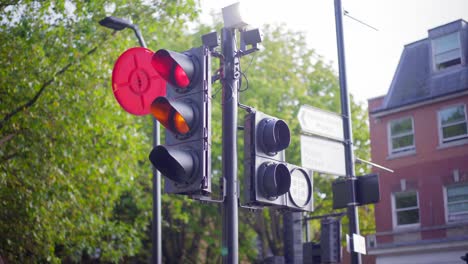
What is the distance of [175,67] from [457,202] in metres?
22.6

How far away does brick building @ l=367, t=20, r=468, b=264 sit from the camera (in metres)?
27.1

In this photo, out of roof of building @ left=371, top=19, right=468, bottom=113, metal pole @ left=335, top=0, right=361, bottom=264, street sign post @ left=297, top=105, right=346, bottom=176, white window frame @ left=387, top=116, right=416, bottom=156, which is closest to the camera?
street sign post @ left=297, top=105, right=346, bottom=176

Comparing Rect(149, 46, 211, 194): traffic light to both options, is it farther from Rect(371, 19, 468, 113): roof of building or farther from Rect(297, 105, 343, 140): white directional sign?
Rect(371, 19, 468, 113): roof of building

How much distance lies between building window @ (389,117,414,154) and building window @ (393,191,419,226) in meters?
1.94

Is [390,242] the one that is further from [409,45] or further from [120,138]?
[120,138]

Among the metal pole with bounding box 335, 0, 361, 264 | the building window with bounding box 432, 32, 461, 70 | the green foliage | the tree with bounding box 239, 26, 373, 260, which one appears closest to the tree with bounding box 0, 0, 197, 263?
the green foliage

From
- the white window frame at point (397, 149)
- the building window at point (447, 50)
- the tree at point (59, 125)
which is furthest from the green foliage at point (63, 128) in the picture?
the building window at point (447, 50)

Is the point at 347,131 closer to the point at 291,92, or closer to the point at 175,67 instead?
the point at 175,67

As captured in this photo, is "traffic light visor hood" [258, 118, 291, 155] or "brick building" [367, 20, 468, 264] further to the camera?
"brick building" [367, 20, 468, 264]

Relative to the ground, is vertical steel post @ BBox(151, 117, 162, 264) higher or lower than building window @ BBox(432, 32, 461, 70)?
lower

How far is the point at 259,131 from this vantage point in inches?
266

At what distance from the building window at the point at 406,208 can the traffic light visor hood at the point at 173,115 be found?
928 inches

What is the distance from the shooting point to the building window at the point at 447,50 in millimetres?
28820

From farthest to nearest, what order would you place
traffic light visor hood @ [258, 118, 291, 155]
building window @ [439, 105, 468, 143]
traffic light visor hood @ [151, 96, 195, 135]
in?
building window @ [439, 105, 468, 143] < traffic light visor hood @ [258, 118, 291, 155] < traffic light visor hood @ [151, 96, 195, 135]
